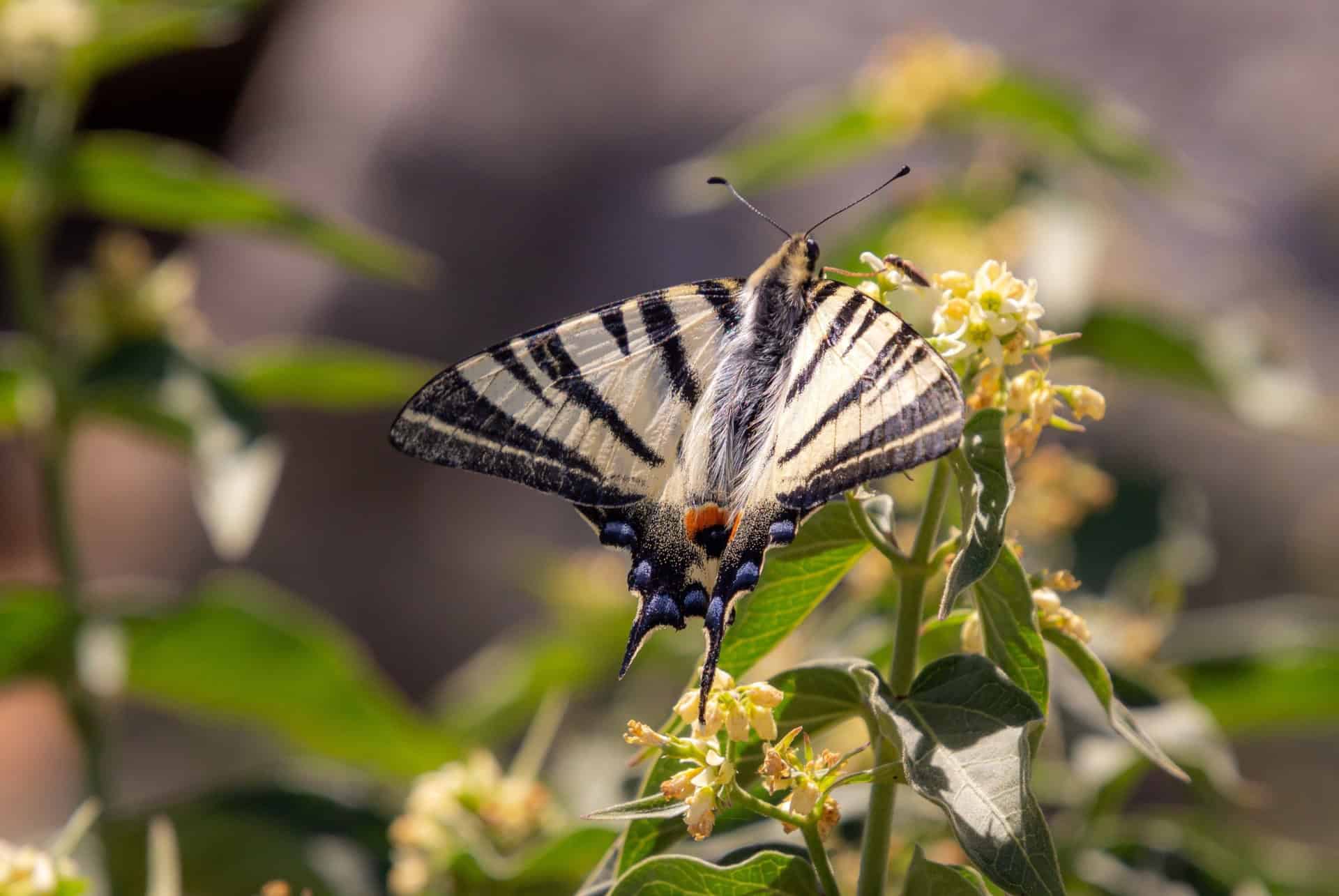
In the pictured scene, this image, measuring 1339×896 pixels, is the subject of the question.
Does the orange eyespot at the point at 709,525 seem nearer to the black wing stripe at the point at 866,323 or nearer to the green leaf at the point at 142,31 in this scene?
the black wing stripe at the point at 866,323

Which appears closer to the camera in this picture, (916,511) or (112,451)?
(916,511)

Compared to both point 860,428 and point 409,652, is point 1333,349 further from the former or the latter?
point 860,428

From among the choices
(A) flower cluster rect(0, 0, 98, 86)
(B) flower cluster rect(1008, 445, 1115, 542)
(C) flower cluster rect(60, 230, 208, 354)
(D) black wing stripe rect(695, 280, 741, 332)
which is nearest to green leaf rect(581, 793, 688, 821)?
(D) black wing stripe rect(695, 280, 741, 332)

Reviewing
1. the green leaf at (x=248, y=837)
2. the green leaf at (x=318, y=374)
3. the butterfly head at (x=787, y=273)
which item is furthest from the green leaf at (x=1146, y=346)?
the green leaf at (x=248, y=837)

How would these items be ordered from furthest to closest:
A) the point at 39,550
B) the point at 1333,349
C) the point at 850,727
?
1. the point at 39,550
2. the point at 1333,349
3. the point at 850,727

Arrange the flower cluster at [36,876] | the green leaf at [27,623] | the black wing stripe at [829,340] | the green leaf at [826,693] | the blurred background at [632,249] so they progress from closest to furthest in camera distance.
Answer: the green leaf at [826,693]
the flower cluster at [36,876]
the black wing stripe at [829,340]
the green leaf at [27,623]
the blurred background at [632,249]

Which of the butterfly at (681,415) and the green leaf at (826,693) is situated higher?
the butterfly at (681,415)

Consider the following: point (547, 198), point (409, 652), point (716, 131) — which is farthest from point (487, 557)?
point (716, 131)

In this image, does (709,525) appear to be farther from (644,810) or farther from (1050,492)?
(1050,492)
